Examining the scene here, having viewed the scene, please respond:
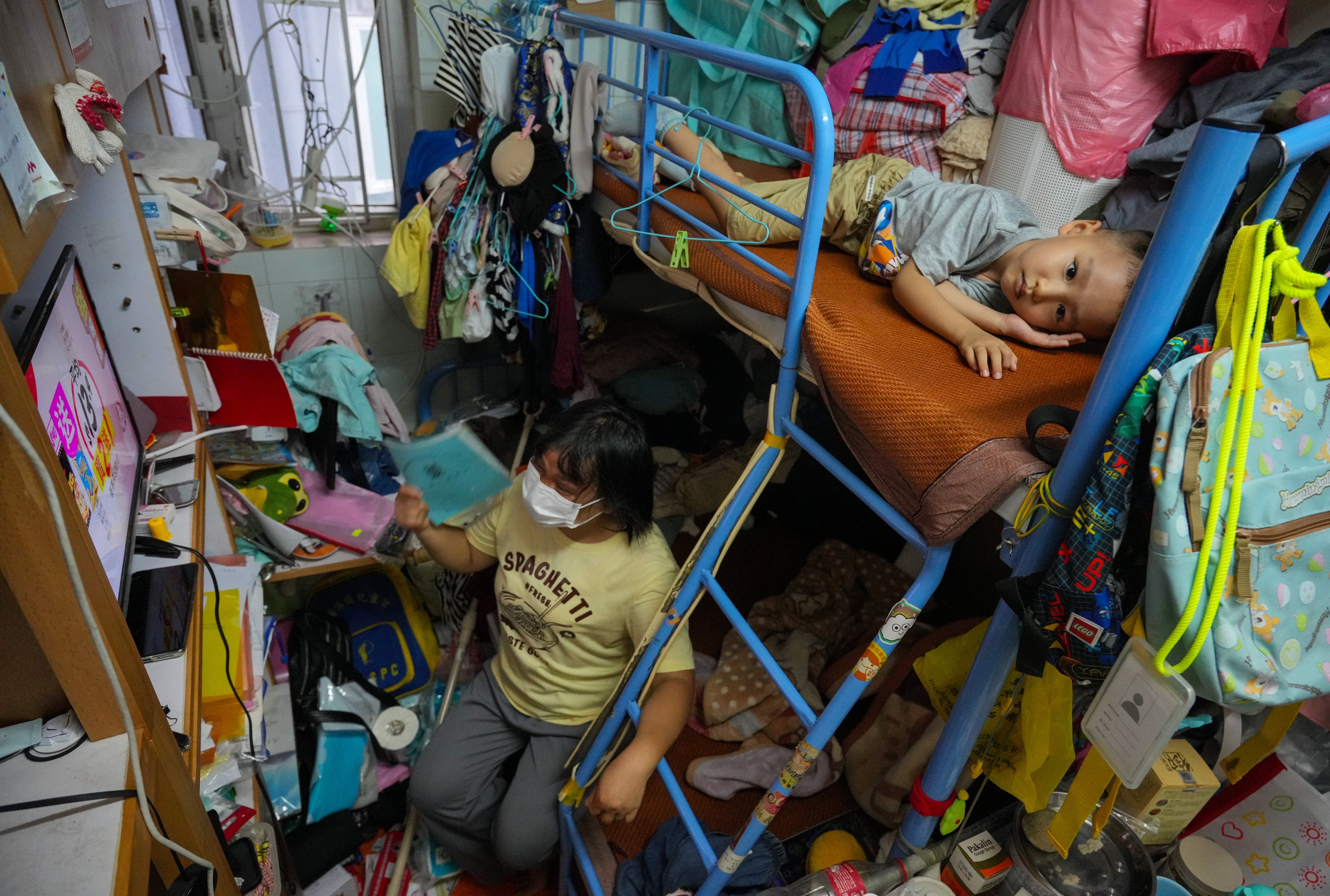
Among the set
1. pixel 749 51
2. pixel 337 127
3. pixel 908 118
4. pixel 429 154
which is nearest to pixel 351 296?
pixel 337 127

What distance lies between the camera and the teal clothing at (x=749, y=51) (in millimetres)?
2490

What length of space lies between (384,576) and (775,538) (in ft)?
4.69

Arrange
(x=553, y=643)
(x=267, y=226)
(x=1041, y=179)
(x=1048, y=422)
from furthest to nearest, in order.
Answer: (x=267, y=226) < (x=1041, y=179) < (x=553, y=643) < (x=1048, y=422)

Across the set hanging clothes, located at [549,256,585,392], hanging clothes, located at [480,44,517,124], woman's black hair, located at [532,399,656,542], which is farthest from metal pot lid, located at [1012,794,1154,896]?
hanging clothes, located at [480,44,517,124]

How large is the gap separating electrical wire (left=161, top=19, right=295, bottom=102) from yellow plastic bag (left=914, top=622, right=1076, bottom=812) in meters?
2.80

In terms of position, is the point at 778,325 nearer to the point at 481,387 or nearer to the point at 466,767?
the point at 466,767

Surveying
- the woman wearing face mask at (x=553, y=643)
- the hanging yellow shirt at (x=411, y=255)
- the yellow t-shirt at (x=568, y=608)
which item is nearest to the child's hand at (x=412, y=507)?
the woman wearing face mask at (x=553, y=643)

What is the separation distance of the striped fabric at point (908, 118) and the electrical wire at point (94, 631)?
2025mm

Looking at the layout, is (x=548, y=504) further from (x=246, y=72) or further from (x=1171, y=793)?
(x=246, y=72)

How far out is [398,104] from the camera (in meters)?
2.71

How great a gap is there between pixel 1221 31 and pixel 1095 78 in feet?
0.79

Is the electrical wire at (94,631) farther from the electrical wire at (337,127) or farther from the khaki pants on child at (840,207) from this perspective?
the electrical wire at (337,127)

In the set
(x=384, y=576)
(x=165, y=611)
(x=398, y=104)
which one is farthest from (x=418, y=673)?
(x=398, y=104)

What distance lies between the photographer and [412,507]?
1496 mm
